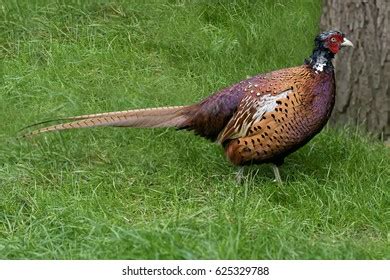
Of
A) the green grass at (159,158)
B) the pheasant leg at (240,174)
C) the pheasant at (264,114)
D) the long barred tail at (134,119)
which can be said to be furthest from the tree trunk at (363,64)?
the long barred tail at (134,119)

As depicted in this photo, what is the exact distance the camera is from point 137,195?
14.4 ft

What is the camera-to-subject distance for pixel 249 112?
438 cm

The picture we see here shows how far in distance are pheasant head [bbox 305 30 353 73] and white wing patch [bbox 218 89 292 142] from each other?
23cm

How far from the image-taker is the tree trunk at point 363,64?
4934mm

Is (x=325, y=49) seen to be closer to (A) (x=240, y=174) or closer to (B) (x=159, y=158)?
(A) (x=240, y=174)

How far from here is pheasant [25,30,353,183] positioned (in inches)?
171

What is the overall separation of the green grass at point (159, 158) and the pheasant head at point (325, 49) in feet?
1.85

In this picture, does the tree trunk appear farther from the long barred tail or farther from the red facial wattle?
the long barred tail

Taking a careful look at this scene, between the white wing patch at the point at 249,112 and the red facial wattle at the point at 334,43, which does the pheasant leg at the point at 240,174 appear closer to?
the white wing patch at the point at 249,112

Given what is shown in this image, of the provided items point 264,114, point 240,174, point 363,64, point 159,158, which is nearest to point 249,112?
point 264,114

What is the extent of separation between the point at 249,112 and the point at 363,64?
1.01 metres

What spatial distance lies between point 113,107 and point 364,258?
219cm

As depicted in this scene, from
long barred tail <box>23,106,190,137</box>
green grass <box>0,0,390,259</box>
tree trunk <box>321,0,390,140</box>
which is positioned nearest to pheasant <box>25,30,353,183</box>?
long barred tail <box>23,106,190,137</box>
